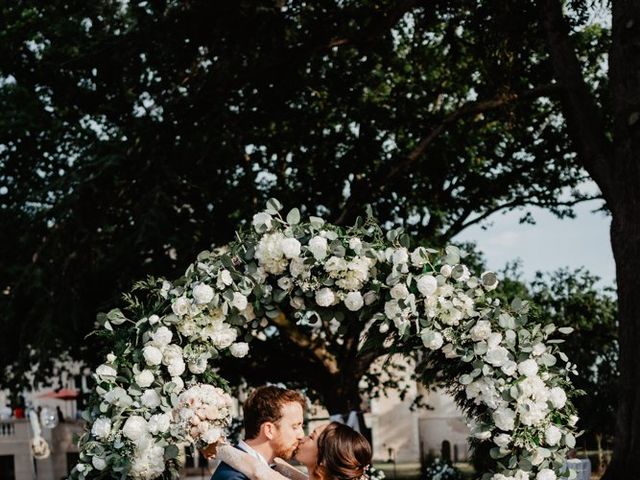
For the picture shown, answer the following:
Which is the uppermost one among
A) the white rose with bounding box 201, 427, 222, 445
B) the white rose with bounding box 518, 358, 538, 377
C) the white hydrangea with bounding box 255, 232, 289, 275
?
the white hydrangea with bounding box 255, 232, 289, 275

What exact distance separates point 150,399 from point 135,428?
220mm

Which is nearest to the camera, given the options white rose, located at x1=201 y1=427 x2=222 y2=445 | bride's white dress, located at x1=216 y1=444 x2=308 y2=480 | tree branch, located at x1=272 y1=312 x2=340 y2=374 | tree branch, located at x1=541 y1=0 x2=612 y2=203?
bride's white dress, located at x1=216 y1=444 x2=308 y2=480

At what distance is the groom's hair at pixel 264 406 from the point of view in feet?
16.2

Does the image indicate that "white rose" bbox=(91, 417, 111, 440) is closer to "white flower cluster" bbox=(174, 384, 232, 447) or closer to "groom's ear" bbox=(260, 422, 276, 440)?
"white flower cluster" bbox=(174, 384, 232, 447)

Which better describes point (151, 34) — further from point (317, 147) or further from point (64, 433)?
point (64, 433)

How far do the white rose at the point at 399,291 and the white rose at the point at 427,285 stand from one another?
0.09 m

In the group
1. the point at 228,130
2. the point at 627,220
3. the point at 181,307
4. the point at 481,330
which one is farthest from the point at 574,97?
the point at 181,307

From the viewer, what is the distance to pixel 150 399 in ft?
20.3

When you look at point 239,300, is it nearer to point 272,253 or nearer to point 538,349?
point 272,253

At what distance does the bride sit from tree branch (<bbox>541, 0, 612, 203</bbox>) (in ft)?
23.1

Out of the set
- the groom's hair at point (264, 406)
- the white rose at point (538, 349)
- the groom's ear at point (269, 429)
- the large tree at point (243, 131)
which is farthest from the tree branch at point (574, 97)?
the groom's ear at point (269, 429)

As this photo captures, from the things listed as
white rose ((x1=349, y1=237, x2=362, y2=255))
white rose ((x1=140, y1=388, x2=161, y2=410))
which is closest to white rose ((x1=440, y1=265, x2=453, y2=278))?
white rose ((x1=349, y1=237, x2=362, y2=255))

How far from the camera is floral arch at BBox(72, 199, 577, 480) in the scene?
6027mm

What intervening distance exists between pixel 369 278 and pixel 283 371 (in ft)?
49.3
